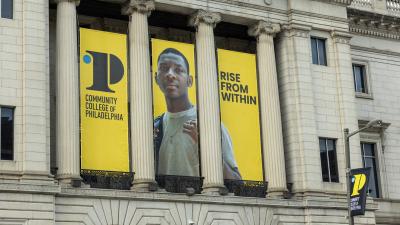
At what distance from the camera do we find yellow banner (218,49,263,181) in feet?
133

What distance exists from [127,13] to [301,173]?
12.2m

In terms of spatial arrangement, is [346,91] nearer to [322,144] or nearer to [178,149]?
[322,144]

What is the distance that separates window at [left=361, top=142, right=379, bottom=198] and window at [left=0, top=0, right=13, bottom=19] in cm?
2284

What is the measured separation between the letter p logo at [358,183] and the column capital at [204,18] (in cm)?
1160

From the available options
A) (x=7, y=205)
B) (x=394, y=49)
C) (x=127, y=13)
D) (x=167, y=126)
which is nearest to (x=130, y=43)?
(x=127, y=13)

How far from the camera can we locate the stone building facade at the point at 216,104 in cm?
3362

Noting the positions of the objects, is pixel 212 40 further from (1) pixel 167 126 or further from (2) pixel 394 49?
(2) pixel 394 49

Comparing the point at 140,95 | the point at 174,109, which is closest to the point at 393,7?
the point at 174,109

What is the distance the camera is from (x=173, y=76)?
39.7 m

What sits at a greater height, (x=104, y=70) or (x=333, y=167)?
(x=104, y=70)

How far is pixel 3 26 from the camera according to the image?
34000 millimetres

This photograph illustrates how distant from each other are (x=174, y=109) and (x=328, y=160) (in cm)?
920

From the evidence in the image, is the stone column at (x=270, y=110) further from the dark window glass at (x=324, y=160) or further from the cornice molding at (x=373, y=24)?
the cornice molding at (x=373, y=24)

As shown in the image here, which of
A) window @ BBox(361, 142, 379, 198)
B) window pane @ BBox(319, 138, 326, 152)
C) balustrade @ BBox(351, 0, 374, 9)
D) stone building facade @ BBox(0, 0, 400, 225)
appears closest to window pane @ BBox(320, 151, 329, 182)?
window pane @ BBox(319, 138, 326, 152)
